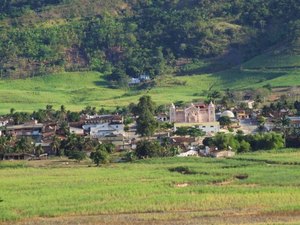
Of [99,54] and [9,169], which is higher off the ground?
[99,54]

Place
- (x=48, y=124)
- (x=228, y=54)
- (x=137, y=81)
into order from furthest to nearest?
(x=228, y=54)
(x=137, y=81)
(x=48, y=124)

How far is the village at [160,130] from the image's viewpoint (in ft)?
235

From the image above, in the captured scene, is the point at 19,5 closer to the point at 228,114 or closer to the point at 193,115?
the point at 228,114

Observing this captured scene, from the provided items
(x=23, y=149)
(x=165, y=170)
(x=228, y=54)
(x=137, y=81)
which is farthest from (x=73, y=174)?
(x=228, y=54)

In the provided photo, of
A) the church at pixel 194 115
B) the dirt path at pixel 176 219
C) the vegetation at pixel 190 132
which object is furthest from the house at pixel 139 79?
the dirt path at pixel 176 219

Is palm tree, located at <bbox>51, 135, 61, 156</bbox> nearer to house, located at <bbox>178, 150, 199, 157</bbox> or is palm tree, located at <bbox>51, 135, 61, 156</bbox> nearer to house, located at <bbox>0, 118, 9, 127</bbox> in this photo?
house, located at <bbox>178, 150, 199, 157</bbox>

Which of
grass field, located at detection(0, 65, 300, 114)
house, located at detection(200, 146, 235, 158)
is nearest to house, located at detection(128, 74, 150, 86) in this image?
grass field, located at detection(0, 65, 300, 114)

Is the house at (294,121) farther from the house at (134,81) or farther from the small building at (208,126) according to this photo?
the house at (134,81)

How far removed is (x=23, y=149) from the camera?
73000 mm

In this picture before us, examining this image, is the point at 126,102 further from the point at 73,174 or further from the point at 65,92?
the point at 73,174

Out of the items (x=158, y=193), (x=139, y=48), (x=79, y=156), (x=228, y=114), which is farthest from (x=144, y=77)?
(x=158, y=193)

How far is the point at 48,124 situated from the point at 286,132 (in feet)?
76.5

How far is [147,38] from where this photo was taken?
152125mm

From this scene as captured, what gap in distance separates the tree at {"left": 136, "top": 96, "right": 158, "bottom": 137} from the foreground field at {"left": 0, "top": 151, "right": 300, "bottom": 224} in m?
16.3
